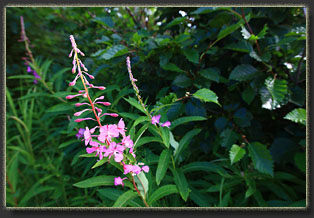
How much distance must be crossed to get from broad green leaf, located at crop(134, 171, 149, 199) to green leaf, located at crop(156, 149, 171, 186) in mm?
50

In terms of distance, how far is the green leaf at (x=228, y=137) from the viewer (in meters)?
1.21

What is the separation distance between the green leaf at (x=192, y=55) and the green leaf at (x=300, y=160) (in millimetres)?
679

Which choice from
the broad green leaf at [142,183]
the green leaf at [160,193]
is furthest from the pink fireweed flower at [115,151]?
the green leaf at [160,193]

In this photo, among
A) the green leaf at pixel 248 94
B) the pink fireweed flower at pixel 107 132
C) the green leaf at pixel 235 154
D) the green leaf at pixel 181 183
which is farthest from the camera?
the green leaf at pixel 248 94

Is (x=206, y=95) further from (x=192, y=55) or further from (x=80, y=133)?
(x=80, y=133)

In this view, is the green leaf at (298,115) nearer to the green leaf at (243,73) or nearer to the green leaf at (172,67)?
the green leaf at (243,73)

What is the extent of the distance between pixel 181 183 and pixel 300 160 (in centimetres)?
62

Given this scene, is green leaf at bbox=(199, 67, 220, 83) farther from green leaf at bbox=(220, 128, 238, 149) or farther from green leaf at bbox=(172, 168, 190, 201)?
green leaf at bbox=(172, 168, 190, 201)

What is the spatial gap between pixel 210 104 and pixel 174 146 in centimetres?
34

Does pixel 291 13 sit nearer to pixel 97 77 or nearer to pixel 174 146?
pixel 174 146

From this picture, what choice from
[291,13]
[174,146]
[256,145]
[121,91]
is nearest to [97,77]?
[121,91]

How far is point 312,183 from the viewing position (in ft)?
3.40

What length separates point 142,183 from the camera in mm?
860

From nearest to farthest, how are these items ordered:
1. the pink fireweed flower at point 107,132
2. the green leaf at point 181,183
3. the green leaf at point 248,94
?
1. the pink fireweed flower at point 107,132
2. the green leaf at point 181,183
3. the green leaf at point 248,94
